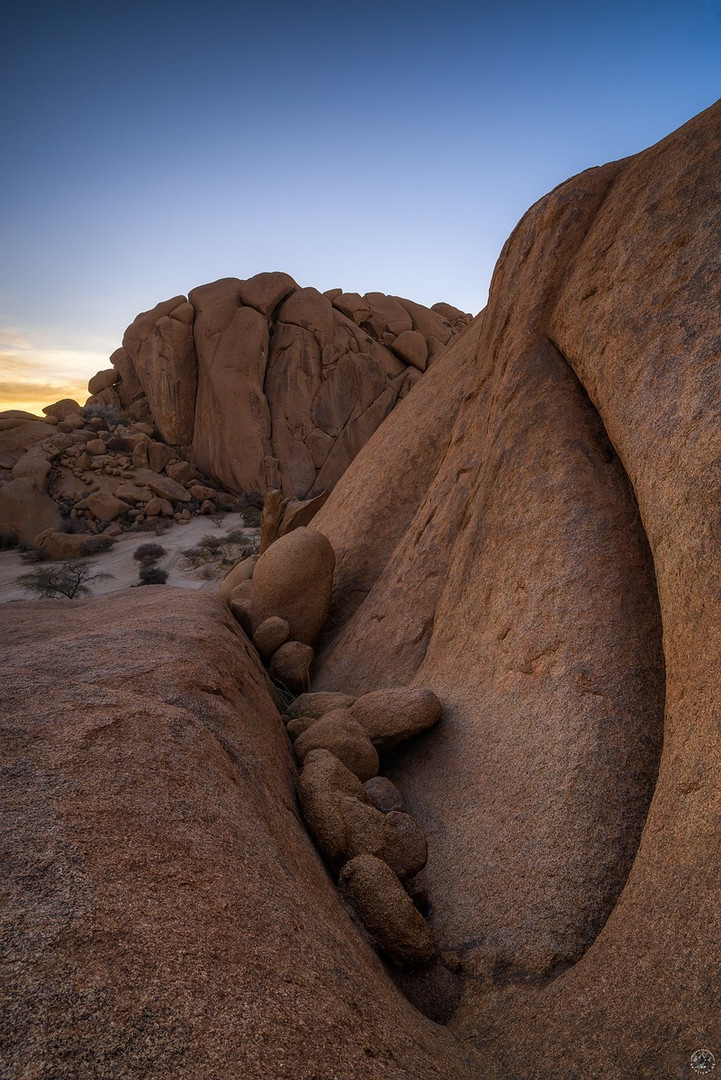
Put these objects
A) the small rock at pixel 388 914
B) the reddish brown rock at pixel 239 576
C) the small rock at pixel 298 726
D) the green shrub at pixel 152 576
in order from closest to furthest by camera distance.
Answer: the small rock at pixel 388 914, the small rock at pixel 298 726, the reddish brown rock at pixel 239 576, the green shrub at pixel 152 576

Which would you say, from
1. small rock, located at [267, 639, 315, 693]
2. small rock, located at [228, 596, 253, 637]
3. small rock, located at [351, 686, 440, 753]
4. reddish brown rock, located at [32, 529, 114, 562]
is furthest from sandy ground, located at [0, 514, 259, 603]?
small rock, located at [351, 686, 440, 753]

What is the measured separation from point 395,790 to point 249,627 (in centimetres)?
279

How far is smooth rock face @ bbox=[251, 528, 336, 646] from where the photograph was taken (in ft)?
19.3

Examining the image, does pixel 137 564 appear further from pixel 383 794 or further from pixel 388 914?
pixel 388 914

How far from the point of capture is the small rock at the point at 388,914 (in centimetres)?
252

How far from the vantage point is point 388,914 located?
8.32 feet

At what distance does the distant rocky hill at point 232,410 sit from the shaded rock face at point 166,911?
18.1 metres

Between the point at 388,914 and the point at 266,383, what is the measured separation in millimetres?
20954

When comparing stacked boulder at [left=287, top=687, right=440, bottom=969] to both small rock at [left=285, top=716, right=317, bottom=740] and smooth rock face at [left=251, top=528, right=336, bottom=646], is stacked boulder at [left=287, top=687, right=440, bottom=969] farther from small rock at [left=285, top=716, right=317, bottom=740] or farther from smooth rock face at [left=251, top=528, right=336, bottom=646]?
smooth rock face at [left=251, top=528, right=336, bottom=646]

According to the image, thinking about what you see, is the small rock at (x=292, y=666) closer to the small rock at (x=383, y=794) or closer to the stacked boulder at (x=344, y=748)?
the stacked boulder at (x=344, y=748)

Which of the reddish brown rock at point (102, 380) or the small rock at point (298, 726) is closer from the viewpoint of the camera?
the small rock at point (298, 726)

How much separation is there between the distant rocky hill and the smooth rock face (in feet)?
48.2

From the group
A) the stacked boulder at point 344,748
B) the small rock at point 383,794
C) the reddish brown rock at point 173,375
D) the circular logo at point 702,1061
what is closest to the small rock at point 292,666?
the stacked boulder at point 344,748

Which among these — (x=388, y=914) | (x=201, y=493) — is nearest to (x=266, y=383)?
(x=201, y=493)
